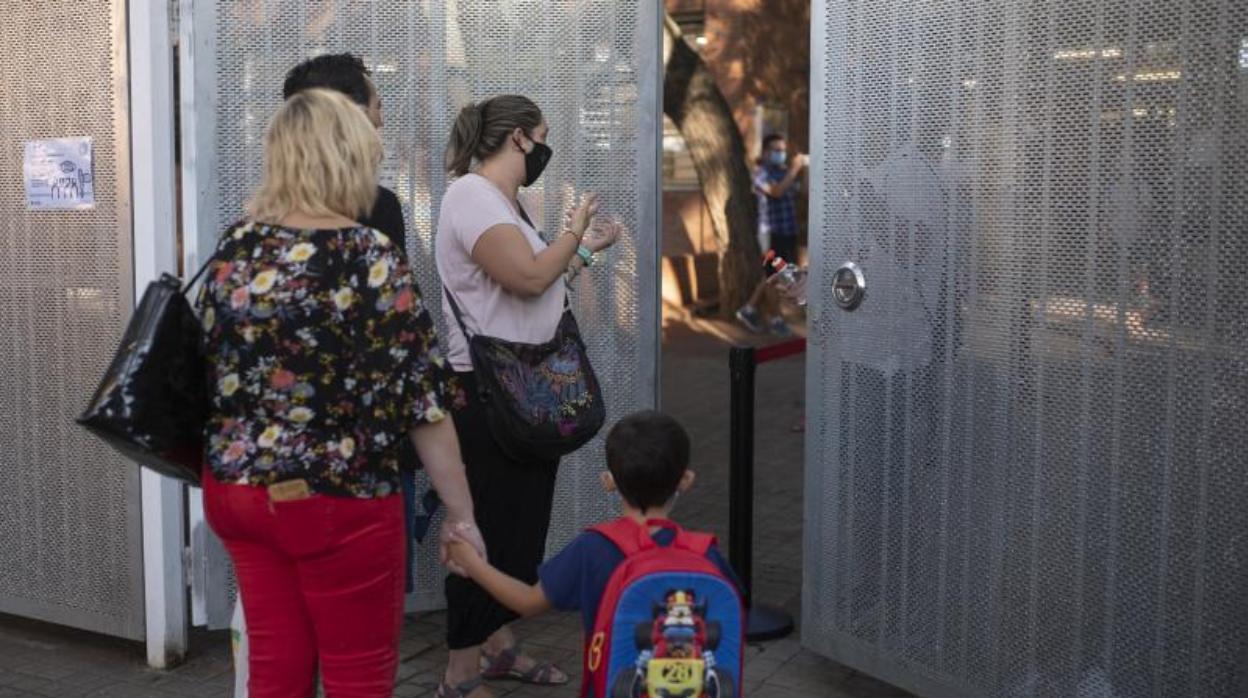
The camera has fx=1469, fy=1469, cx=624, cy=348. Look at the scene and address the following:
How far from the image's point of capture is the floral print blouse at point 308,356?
116 inches

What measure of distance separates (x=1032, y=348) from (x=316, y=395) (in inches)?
76.3

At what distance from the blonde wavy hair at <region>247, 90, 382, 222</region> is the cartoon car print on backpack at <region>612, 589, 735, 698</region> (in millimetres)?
1037

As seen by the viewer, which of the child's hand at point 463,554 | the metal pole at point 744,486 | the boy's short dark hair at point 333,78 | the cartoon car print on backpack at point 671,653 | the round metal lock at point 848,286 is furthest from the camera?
the metal pole at point 744,486

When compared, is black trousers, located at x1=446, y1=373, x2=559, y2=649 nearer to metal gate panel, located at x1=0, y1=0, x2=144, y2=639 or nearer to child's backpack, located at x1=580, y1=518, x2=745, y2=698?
metal gate panel, located at x1=0, y1=0, x2=144, y2=639

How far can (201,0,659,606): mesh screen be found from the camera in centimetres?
488

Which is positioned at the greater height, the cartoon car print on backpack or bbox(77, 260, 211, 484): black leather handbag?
bbox(77, 260, 211, 484): black leather handbag

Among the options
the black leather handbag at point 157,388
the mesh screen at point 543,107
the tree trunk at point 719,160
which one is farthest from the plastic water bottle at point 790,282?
the tree trunk at point 719,160

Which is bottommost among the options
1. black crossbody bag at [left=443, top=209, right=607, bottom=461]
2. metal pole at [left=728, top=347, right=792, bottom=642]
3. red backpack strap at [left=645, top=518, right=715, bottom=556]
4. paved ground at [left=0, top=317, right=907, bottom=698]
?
paved ground at [left=0, top=317, right=907, bottom=698]

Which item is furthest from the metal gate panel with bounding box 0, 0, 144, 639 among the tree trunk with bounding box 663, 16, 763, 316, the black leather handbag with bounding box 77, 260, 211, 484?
the tree trunk with bounding box 663, 16, 763, 316

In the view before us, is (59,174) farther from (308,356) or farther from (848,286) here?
(848,286)

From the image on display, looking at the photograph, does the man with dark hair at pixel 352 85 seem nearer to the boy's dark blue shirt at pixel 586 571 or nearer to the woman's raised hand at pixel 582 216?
the woman's raised hand at pixel 582 216

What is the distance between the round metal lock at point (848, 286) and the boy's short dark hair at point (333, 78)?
1.51 metres

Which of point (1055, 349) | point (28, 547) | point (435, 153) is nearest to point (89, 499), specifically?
point (28, 547)

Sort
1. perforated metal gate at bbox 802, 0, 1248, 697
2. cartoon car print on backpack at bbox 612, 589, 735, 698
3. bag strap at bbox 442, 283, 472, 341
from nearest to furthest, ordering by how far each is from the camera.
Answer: cartoon car print on backpack at bbox 612, 589, 735, 698, perforated metal gate at bbox 802, 0, 1248, 697, bag strap at bbox 442, 283, 472, 341
